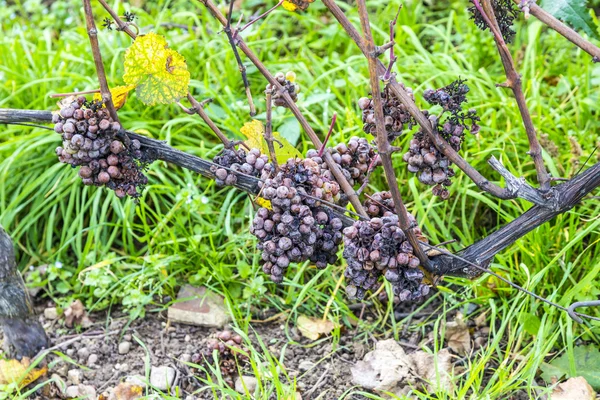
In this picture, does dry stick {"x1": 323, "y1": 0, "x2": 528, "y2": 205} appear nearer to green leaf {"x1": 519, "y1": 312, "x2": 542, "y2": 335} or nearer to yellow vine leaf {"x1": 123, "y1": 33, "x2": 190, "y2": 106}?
yellow vine leaf {"x1": 123, "y1": 33, "x2": 190, "y2": 106}

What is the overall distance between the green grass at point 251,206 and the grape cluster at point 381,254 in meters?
0.34

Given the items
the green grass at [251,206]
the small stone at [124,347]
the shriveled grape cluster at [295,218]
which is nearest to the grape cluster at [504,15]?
the shriveled grape cluster at [295,218]

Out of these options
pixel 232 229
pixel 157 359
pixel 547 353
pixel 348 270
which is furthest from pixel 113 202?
pixel 547 353

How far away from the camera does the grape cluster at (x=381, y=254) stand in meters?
1.25

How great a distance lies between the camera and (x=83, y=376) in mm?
1786

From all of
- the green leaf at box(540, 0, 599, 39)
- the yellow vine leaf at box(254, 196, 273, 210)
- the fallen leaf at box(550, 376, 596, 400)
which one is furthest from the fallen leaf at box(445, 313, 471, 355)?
the green leaf at box(540, 0, 599, 39)

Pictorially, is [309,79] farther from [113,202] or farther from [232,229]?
[113,202]

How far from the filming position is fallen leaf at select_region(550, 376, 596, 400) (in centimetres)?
148

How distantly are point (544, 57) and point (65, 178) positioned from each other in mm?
1816

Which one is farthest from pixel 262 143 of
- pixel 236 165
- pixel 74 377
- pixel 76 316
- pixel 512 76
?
pixel 76 316

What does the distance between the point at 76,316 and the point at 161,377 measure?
1.48 feet

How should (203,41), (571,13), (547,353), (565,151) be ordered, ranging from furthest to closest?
1. (203,41)
2. (565,151)
3. (547,353)
4. (571,13)

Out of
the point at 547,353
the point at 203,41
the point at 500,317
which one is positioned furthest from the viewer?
the point at 203,41

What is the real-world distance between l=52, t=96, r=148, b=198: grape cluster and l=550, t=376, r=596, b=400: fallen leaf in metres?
1.04
